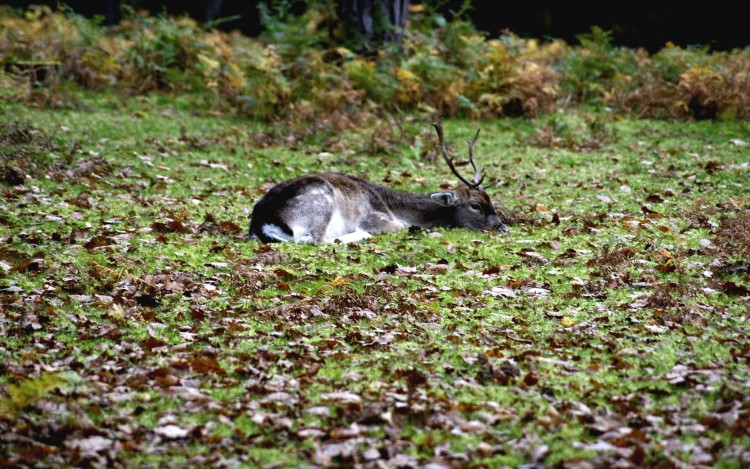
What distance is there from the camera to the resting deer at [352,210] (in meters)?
8.82

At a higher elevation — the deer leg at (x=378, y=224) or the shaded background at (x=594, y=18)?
A: the shaded background at (x=594, y=18)

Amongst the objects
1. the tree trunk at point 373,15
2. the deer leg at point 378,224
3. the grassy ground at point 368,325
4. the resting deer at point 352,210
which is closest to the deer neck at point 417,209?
the resting deer at point 352,210

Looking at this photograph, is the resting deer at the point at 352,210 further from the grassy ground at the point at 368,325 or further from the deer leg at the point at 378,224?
the grassy ground at the point at 368,325

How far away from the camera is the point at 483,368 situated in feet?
17.2

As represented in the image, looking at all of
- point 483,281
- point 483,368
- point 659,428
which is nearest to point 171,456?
point 483,368

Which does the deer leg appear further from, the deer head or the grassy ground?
the deer head

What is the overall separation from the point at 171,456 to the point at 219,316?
219 cm

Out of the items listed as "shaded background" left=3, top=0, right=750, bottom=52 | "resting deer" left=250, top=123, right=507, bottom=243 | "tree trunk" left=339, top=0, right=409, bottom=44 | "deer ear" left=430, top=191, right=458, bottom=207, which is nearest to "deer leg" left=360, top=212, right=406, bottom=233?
"resting deer" left=250, top=123, right=507, bottom=243

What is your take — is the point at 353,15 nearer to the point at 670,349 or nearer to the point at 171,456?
the point at 670,349

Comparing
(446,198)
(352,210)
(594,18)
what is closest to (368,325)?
(352,210)

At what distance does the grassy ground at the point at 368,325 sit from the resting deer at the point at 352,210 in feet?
1.07

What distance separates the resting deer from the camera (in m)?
8.82

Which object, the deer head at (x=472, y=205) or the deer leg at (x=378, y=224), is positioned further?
the deer leg at (x=378, y=224)

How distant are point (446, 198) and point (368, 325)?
164 inches
